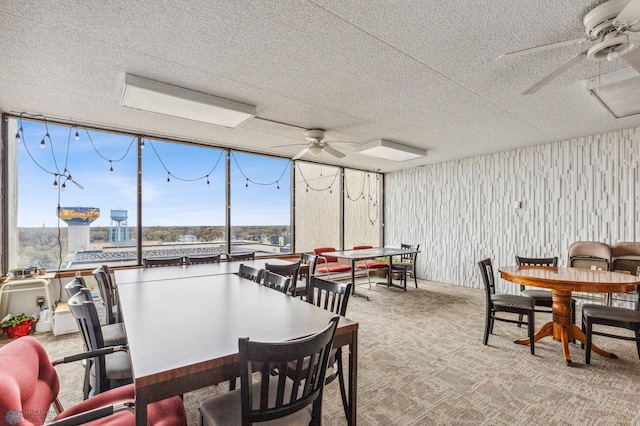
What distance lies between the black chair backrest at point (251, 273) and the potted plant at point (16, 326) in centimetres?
274

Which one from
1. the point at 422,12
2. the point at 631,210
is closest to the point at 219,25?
the point at 422,12

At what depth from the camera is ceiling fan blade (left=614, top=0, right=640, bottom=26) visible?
177cm

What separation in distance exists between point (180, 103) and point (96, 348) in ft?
8.35

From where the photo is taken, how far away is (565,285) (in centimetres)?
A: 297

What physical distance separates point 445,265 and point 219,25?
6.47 metres

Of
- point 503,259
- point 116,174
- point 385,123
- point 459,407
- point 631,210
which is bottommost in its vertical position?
point 459,407

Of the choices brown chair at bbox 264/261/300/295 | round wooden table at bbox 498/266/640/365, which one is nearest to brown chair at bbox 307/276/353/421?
brown chair at bbox 264/261/300/295

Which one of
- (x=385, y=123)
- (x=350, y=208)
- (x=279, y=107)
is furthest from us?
(x=350, y=208)

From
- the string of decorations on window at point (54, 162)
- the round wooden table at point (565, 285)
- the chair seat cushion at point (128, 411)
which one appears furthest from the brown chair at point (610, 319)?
the string of decorations on window at point (54, 162)

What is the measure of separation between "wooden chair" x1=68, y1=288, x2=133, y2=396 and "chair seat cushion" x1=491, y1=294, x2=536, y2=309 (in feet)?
11.6

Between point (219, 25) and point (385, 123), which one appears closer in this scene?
point (219, 25)

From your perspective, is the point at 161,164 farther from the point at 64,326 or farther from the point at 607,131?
the point at 607,131

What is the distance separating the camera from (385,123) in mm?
4375

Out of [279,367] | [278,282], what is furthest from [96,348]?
[278,282]
